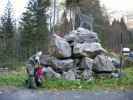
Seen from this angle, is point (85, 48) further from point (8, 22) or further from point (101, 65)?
point (8, 22)

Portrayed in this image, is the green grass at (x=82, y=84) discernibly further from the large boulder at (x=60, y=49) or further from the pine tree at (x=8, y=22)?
the pine tree at (x=8, y=22)

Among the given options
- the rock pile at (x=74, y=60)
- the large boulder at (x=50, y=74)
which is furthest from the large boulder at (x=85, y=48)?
the large boulder at (x=50, y=74)

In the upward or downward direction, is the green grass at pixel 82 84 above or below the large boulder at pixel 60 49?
below

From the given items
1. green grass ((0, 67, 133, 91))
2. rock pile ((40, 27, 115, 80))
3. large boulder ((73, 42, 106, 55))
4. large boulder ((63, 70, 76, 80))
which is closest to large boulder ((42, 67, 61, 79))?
rock pile ((40, 27, 115, 80))

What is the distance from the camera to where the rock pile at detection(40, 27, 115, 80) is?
20094mm

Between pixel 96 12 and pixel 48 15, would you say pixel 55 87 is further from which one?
pixel 96 12

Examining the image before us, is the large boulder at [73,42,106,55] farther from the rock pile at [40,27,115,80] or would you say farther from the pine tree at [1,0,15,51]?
the pine tree at [1,0,15,51]

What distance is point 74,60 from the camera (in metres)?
21.2

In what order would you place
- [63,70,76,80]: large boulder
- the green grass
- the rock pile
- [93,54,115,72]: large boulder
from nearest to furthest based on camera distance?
the green grass → [63,70,76,80]: large boulder → the rock pile → [93,54,115,72]: large boulder

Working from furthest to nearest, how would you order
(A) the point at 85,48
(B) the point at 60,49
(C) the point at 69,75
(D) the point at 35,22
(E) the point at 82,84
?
(D) the point at 35,22
(A) the point at 85,48
(B) the point at 60,49
(C) the point at 69,75
(E) the point at 82,84

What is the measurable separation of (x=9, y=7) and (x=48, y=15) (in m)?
4.42

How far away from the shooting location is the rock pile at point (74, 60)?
20094mm

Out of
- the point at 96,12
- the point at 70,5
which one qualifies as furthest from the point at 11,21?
the point at 96,12

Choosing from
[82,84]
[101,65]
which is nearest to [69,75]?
[101,65]
